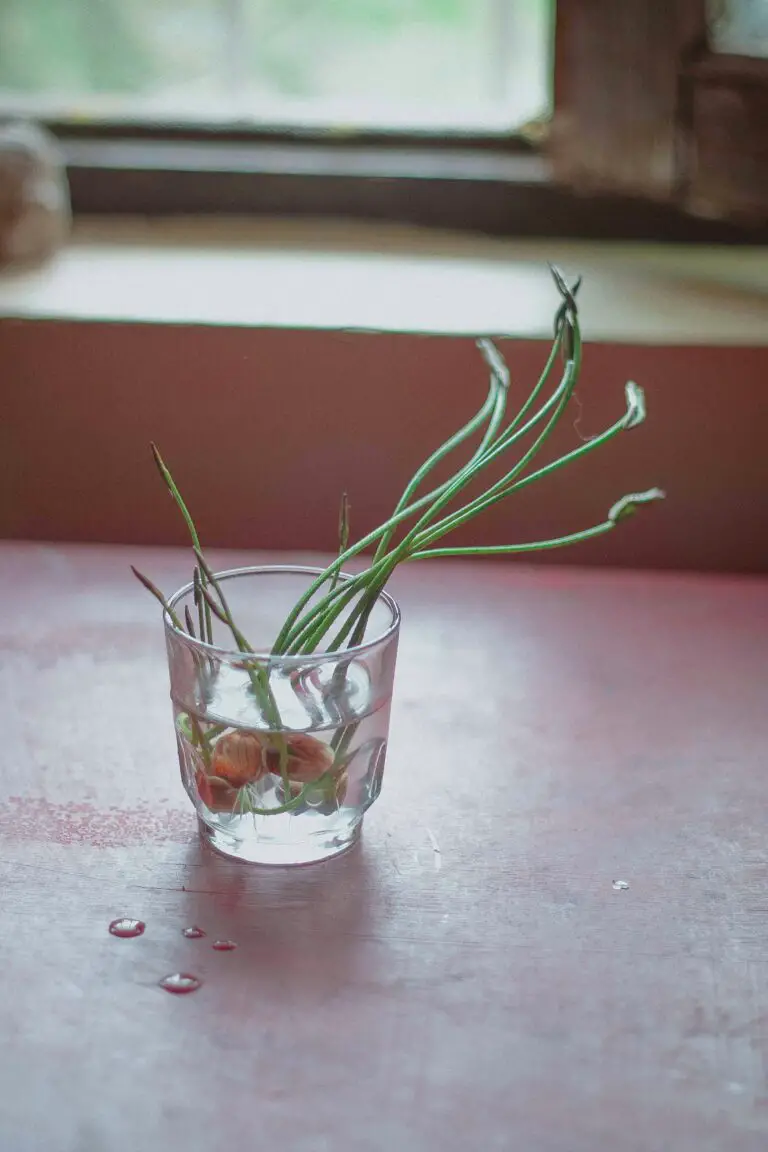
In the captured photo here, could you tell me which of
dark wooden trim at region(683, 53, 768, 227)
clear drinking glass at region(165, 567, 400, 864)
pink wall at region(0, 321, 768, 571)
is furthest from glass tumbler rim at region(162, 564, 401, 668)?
dark wooden trim at region(683, 53, 768, 227)

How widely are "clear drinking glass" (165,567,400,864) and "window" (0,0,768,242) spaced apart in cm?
72

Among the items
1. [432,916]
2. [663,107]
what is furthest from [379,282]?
[432,916]

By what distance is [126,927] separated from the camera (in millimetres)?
587

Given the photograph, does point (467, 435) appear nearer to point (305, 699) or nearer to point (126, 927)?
point (305, 699)

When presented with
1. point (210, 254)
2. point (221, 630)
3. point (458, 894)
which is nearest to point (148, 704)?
point (221, 630)

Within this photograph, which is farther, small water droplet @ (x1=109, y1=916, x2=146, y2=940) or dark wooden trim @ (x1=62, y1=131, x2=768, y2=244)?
Result: dark wooden trim @ (x1=62, y1=131, x2=768, y2=244)

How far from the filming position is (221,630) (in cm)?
71

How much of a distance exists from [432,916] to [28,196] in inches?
31.3

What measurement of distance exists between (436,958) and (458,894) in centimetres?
5

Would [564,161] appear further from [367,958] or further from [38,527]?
[367,958]

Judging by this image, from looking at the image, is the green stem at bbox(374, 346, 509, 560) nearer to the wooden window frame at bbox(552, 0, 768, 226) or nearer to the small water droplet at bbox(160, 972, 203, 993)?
the small water droplet at bbox(160, 972, 203, 993)

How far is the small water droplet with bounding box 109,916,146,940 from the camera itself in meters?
0.58

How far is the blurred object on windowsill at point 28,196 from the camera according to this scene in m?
1.12

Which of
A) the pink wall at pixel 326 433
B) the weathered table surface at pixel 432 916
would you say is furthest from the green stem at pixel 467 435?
the pink wall at pixel 326 433
